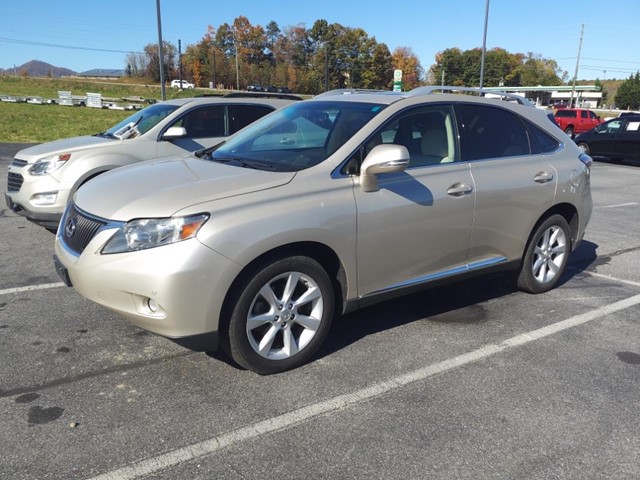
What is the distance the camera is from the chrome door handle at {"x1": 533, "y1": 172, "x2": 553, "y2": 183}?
15.7 feet

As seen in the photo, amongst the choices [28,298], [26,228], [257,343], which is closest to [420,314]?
[257,343]

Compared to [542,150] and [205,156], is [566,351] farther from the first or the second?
[205,156]

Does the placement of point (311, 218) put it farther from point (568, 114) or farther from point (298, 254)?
point (568, 114)

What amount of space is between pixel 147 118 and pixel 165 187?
16.0 ft

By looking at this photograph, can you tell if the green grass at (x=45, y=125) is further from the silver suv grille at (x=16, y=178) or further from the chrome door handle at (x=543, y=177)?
the chrome door handle at (x=543, y=177)

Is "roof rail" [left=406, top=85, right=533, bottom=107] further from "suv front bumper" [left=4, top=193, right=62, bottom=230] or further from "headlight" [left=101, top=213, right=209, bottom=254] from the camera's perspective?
"suv front bumper" [left=4, top=193, right=62, bottom=230]

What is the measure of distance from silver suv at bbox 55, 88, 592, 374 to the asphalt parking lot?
38 centimetres

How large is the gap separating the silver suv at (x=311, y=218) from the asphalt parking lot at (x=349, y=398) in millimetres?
379

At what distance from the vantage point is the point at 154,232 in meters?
3.12

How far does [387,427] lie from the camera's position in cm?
297

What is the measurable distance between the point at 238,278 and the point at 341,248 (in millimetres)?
723

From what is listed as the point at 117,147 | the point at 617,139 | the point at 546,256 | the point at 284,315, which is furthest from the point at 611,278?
the point at 617,139

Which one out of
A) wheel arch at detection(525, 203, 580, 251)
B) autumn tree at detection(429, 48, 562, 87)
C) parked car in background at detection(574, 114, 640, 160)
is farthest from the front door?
autumn tree at detection(429, 48, 562, 87)

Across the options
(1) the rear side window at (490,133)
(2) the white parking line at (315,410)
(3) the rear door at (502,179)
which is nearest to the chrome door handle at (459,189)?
(3) the rear door at (502,179)
